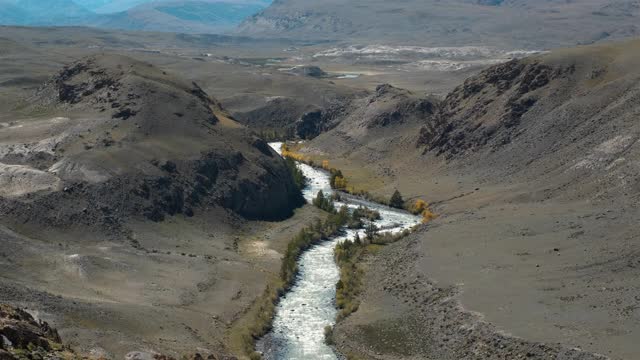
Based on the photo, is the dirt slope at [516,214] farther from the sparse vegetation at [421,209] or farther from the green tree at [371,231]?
the green tree at [371,231]

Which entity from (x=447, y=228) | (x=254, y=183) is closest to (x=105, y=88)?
(x=254, y=183)

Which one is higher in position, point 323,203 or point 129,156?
point 129,156

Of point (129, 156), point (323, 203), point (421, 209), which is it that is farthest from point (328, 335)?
point (323, 203)

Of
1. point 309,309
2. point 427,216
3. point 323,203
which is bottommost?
point 323,203

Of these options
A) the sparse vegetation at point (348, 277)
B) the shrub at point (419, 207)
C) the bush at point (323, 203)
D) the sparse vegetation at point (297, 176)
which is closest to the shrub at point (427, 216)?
the shrub at point (419, 207)

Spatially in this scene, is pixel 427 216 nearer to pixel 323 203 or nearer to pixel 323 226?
pixel 323 226

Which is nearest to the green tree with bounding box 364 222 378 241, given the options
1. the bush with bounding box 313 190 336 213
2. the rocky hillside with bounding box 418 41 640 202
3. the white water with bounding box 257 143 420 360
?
the white water with bounding box 257 143 420 360

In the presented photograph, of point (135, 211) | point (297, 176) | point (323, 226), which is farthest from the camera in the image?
point (297, 176)
